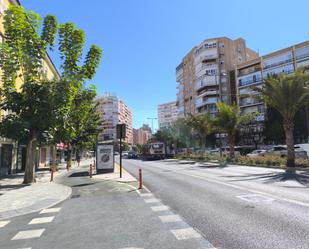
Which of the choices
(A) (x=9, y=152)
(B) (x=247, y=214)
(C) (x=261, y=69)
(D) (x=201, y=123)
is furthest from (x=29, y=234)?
(C) (x=261, y=69)

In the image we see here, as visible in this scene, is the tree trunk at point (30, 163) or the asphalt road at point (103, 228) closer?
the asphalt road at point (103, 228)

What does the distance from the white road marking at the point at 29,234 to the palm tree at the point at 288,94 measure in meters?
20.5

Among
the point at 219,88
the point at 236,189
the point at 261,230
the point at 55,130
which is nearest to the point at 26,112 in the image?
the point at 55,130

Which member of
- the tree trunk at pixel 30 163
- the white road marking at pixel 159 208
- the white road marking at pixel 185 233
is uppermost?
the tree trunk at pixel 30 163

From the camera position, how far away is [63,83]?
1642 centimetres

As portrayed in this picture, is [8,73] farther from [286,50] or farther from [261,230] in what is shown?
[286,50]

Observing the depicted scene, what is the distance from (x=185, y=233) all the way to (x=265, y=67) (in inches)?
2776

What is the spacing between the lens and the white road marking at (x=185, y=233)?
6035 mm

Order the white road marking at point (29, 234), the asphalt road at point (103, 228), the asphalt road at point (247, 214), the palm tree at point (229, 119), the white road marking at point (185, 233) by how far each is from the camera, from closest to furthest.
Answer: the asphalt road at point (247, 214) → the asphalt road at point (103, 228) → the white road marking at point (185, 233) → the white road marking at point (29, 234) → the palm tree at point (229, 119)

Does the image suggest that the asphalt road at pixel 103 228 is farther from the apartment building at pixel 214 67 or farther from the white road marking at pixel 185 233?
the apartment building at pixel 214 67

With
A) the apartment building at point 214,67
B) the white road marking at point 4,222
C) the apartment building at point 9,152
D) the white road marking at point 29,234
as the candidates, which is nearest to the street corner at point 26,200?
the white road marking at point 4,222

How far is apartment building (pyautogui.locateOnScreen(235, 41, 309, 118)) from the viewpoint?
62.8m

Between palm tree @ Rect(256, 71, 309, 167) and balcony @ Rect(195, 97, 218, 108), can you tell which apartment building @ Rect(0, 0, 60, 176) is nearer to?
palm tree @ Rect(256, 71, 309, 167)

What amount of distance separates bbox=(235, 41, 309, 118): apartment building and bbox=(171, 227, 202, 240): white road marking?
52.8 meters
